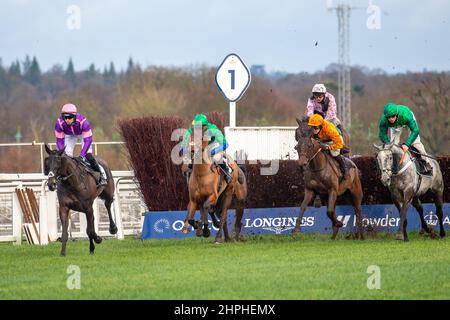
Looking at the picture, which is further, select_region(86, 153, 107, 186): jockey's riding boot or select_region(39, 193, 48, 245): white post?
select_region(39, 193, 48, 245): white post

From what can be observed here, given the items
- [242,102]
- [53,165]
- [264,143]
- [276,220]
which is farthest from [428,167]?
[242,102]

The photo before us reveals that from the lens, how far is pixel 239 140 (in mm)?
21344

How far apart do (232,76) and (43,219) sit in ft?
13.9

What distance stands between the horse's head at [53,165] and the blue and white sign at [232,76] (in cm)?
543

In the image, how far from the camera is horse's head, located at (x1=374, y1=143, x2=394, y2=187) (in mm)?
17234

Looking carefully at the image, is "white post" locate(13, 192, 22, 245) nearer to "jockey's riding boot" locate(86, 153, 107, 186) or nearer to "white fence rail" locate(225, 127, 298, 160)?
"jockey's riding boot" locate(86, 153, 107, 186)

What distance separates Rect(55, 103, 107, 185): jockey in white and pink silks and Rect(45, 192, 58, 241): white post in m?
3.49

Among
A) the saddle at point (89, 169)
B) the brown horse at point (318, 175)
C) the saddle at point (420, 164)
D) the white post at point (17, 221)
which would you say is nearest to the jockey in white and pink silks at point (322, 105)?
the brown horse at point (318, 175)

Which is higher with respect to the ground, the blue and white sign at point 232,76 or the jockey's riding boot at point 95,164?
the blue and white sign at point 232,76

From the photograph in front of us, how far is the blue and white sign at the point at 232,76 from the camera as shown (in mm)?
20938

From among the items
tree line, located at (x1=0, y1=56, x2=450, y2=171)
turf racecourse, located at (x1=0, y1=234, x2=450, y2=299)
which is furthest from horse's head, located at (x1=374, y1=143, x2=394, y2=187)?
tree line, located at (x1=0, y1=56, x2=450, y2=171)

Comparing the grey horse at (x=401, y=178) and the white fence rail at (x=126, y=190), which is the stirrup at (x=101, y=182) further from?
the grey horse at (x=401, y=178)

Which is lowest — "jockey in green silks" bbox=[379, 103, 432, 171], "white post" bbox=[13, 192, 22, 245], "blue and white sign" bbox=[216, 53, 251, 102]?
"white post" bbox=[13, 192, 22, 245]

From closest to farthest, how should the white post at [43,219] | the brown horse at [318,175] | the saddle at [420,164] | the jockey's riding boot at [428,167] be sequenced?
the brown horse at [318,175] → the saddle at [420,164] → the jockey's riding boot at [428,167] → the white post at [43,219]
